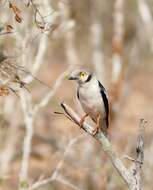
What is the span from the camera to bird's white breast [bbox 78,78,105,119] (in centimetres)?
818

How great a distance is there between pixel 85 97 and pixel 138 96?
22.1 m

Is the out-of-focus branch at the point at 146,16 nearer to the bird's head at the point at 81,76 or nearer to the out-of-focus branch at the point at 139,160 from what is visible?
the bird's head at the point at 81,76

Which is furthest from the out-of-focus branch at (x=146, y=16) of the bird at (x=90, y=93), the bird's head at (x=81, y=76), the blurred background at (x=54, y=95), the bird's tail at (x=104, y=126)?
the bird's head at (x=81, y=76)

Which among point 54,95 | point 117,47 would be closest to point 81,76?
point 117,47

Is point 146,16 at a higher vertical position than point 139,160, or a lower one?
higher

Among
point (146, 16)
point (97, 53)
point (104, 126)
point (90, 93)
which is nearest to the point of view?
point (90, 93)

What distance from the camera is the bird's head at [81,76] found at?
26.5 feet

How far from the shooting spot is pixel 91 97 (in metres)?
8.23

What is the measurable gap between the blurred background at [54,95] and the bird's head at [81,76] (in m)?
0.52

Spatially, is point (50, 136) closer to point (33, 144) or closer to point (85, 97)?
point (33, 144)

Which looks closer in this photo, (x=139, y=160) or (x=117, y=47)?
(x=139, y=160)

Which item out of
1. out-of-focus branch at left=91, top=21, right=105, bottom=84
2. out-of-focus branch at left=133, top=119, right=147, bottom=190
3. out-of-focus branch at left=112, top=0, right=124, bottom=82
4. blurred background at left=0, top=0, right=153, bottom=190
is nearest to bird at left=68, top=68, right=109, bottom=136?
blurred background at left=0, top=0, right=153, bottom=190

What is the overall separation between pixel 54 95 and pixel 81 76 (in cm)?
966

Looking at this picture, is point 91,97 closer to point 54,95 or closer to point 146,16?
point 146,16
